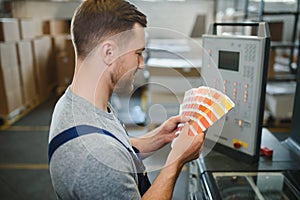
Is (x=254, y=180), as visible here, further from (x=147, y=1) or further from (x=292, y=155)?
(x=147, y=1)

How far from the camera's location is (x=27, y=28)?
14.4 feet

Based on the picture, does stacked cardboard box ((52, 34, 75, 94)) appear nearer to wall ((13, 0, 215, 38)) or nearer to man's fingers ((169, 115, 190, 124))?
wall ((13, 0, 215, 38))

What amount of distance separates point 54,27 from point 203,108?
5503 millimetres

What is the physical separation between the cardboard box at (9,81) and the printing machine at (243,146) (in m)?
3.16

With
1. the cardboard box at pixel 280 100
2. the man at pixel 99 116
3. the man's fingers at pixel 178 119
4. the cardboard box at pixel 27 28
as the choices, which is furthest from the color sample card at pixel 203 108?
the cardboard box at pixel 27 28

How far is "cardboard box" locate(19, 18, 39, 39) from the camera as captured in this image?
419 centimetres

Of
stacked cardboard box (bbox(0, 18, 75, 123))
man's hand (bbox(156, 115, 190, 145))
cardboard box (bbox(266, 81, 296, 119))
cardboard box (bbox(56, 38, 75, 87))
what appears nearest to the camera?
man's hand (bbox(156, 115, 190, 145))

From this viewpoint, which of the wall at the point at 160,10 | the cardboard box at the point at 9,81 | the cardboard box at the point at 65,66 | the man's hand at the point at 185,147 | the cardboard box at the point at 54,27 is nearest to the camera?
the man's hand at the point at 185,147

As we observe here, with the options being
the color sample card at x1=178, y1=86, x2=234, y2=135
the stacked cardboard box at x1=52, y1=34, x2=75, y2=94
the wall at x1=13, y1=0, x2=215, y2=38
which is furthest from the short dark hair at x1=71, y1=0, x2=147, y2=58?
the wall at x1=13, y1=0, x2=215, y2=38

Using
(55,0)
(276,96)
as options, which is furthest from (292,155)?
(55,0)

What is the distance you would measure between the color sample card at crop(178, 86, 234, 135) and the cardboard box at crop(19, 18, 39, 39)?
157 inches

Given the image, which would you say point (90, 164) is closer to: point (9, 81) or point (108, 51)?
point (108, 51)

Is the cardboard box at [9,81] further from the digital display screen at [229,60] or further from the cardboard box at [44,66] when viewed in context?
the digital display screen at [229,60]

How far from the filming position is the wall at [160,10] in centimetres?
670
